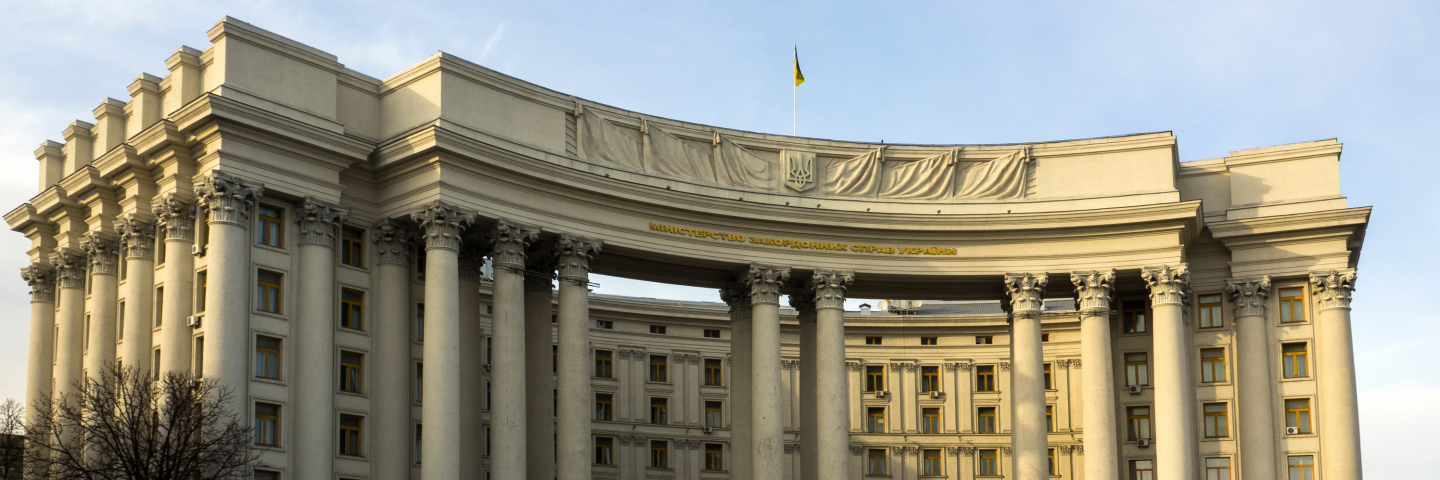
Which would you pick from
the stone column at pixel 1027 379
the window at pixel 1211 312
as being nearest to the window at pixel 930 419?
the window at pixel 1211 312

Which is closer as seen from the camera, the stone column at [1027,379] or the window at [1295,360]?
the stone column at [1027,379]

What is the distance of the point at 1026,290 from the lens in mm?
60156

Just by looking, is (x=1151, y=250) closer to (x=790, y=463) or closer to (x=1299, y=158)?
(x=1299, y=158)

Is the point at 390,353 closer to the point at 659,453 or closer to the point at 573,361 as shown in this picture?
the point at 573,361

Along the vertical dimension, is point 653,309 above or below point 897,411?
above

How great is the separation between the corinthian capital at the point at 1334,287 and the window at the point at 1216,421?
219 inches

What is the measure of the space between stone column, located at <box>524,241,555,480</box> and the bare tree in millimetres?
11710

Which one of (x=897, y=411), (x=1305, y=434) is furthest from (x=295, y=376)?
(x=897, y=411)

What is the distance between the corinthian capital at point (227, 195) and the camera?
153 ft

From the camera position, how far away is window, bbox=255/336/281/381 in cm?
4744

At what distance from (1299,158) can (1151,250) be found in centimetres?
811

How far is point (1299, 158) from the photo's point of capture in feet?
205

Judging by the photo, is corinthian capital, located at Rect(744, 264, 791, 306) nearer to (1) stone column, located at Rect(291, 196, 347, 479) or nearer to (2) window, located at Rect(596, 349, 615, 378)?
(1) stone column, located at Rect(291, 196, 347, 479)

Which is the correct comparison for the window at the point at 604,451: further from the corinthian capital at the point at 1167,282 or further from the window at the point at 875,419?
the corinthian capital at the point at 1167,282
